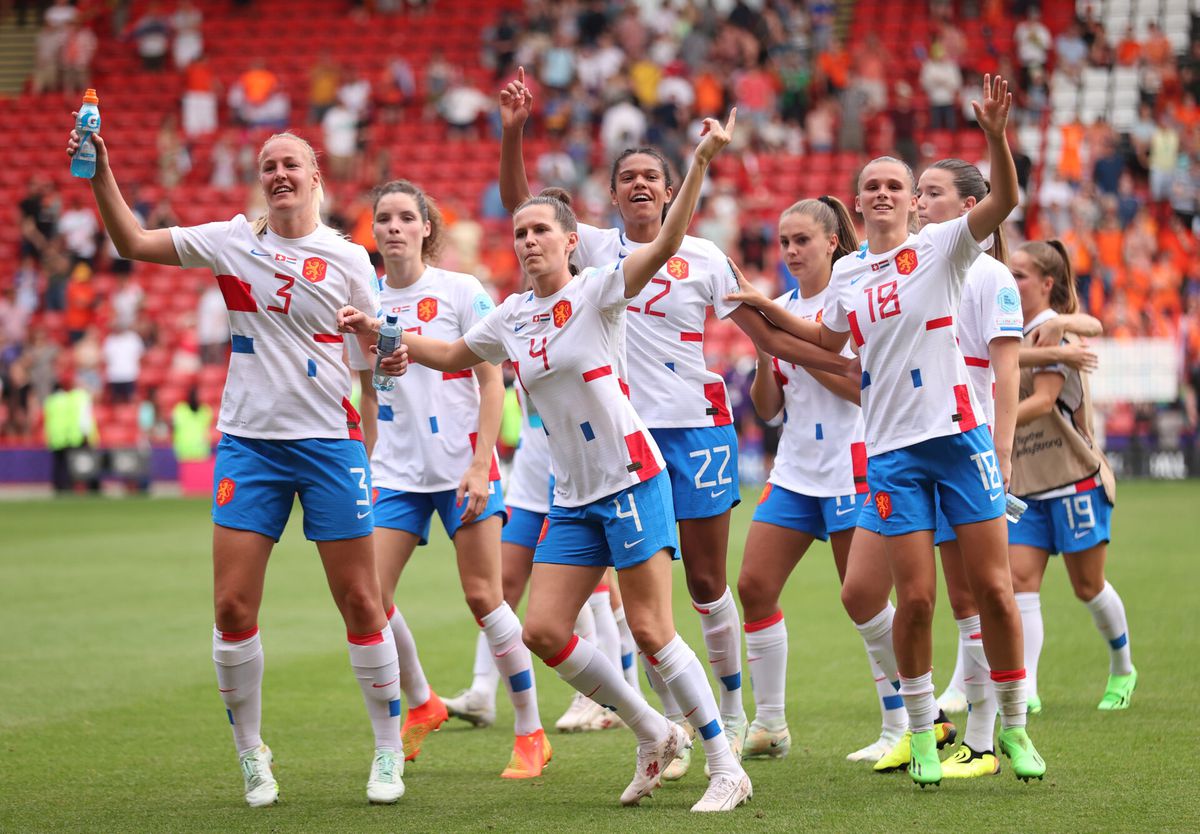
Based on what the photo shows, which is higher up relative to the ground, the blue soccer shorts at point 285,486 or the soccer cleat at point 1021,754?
the blue soccer shorts at point 285,486

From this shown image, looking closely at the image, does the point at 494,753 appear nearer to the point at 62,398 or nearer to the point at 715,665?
the point at 715,665

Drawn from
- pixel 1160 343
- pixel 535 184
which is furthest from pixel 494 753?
pixel 535 184

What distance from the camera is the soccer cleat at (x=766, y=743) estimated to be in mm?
6672

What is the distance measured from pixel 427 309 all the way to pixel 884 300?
226 cm

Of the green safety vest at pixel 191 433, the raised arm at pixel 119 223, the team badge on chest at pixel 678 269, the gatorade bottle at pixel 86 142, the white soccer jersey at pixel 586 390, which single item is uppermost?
the gatorade bottle at pixel 86 142

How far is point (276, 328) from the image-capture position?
233 inches

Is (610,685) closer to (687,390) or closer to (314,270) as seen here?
(687,390)

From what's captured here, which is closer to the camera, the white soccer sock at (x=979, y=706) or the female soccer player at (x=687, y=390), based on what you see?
the white soccer sock at (x=979, y=706)

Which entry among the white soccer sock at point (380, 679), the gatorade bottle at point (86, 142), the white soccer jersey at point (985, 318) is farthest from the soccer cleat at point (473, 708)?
the gatorade bottle at point (86, 142)

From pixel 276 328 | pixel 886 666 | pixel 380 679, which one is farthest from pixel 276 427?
pixel 886 666

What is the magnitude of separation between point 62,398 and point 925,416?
1961 centimetres

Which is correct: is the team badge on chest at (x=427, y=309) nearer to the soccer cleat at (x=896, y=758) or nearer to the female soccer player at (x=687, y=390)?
the female soccer player at (x=687, y=390)

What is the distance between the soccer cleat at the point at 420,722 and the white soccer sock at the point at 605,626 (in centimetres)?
118

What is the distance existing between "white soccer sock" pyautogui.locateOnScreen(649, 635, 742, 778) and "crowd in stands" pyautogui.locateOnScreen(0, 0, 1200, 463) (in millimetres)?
16677
